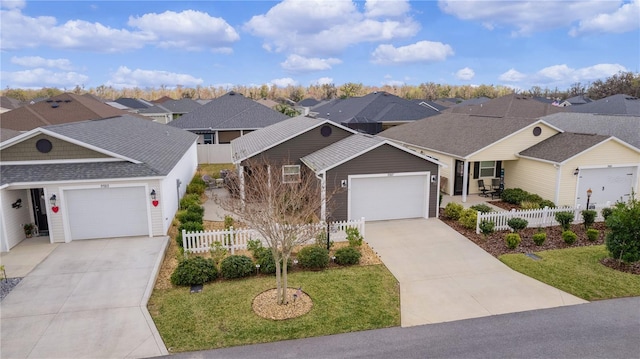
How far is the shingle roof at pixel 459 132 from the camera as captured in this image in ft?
70.9

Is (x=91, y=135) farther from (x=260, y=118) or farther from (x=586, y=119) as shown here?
(x=586, y=119)

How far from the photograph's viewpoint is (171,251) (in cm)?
1417

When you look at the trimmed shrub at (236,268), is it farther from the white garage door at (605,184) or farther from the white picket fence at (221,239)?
the white garage door at (605,184)

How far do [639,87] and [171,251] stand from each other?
75.8m

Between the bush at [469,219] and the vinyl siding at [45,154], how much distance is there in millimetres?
14382

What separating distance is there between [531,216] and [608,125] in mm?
14705

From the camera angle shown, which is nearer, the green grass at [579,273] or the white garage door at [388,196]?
the green grass at [579,273]

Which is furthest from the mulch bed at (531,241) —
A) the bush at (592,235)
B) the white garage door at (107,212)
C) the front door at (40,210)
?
the front door at (40,210)

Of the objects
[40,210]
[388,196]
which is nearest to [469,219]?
[388,196]

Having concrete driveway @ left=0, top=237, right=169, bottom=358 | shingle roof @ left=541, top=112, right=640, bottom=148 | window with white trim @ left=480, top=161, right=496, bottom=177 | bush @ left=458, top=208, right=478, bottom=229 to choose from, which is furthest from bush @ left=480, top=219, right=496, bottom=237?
shingle roof @ left=541, top=112, right=640, bottom=148

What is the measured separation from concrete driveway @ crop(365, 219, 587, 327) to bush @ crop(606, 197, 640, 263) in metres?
3.21

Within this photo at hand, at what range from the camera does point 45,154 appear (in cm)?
1481

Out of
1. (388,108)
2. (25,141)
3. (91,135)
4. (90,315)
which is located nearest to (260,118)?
(388,108)

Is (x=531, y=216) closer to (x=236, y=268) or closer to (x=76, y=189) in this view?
(x=236, y=268)
